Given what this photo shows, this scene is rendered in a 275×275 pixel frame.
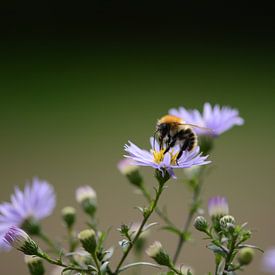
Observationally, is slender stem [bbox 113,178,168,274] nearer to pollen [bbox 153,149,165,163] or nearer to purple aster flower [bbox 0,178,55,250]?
pollen [bbox 153,149,165,163]

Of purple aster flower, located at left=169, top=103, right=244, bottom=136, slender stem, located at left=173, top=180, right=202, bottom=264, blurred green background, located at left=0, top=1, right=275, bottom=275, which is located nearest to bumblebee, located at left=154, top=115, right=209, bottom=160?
purple aster flower, located at left=169, top=103, right=244, bottom=136

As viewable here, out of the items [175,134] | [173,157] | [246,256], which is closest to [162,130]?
[175,134]

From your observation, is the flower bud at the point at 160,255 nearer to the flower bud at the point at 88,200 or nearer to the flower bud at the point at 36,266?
the flower bud at the point at 36,266

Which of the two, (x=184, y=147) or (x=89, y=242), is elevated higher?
(x=184, y=147)

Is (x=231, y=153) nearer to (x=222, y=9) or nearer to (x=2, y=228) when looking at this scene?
(x=222, y=9)

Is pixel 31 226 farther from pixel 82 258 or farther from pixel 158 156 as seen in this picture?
pixel 158 156
